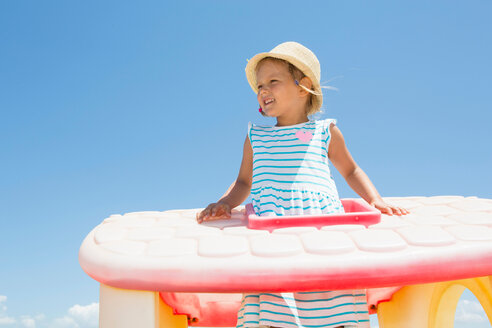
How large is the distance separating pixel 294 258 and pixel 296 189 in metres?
0.64

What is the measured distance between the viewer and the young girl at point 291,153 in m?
1.72

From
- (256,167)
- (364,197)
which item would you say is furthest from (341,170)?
(256,167)

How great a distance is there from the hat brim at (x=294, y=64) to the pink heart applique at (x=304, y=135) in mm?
220

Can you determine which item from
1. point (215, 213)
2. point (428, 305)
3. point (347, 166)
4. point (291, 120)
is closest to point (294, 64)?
point (291, 120)

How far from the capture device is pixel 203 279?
3.59 feet

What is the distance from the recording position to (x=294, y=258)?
1.10 metres

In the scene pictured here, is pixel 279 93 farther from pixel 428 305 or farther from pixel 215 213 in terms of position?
pixel 428 305

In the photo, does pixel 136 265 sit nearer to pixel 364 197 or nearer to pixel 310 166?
pixel 310 166

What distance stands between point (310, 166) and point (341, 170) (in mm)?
217

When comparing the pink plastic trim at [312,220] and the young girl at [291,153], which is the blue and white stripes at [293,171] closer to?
the young girl at [291,153]

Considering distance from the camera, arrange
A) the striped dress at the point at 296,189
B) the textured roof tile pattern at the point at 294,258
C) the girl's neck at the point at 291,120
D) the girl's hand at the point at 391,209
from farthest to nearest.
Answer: the girl's neck at the point at 291,120 → the girl's hand at the point at 391,209 → the striped dress at the point at 296,189 → the textured roof tile pattern at the point at 294,258

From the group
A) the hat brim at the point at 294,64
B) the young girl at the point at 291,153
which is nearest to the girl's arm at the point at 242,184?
the young girl at the point at 291,153

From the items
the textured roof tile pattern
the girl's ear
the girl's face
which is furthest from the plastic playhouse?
the girl's ear

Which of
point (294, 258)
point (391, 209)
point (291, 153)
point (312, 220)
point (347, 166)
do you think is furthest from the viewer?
point (347, 166)
